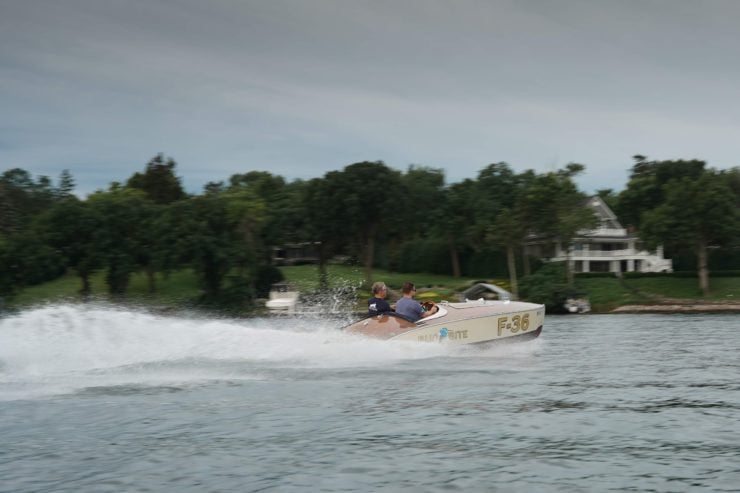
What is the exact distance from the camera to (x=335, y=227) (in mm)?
73938

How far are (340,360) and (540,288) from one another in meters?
41.6

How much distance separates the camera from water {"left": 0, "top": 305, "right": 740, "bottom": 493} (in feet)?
27.8

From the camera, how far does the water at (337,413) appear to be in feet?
27.8

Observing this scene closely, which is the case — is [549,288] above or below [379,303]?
below

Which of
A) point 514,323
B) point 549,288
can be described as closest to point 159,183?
point 549,288

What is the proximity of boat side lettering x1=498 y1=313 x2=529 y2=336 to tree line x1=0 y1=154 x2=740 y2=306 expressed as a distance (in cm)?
3916

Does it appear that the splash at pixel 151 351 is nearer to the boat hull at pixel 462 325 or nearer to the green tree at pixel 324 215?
the boat hull at pixel 462 325

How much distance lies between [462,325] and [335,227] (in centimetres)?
5518

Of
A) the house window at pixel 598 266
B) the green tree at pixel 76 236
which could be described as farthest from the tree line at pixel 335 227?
the house window at pixel 598 266

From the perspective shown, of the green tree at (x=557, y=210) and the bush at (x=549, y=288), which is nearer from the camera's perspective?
the bush at (x=549, y=288)

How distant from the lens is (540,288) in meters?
57.7

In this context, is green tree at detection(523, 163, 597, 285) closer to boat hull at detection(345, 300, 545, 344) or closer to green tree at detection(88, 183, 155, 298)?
green tree at detection(88, 183, 155, 298)

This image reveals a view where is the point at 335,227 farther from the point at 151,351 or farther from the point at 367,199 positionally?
the point at 151,351

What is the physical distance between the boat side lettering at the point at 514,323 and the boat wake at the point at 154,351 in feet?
3.37
